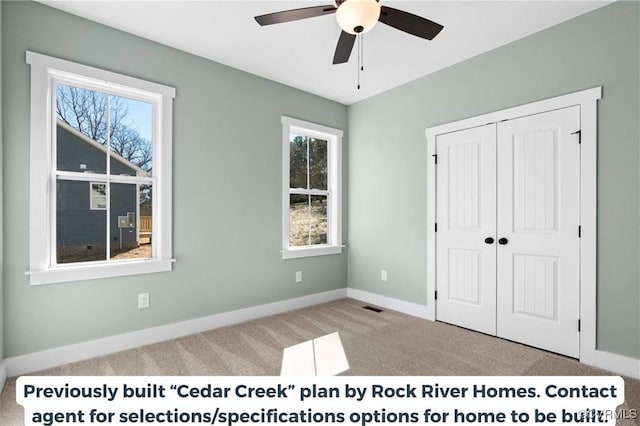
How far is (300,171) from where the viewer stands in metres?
4.12

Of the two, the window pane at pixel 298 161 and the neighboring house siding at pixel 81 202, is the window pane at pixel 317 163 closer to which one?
the window pane at pixel 298 161

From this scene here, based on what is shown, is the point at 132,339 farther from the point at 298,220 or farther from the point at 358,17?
the point at 358,17

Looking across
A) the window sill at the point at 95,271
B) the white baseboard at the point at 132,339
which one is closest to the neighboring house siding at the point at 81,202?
the window sill at the point at 95,271

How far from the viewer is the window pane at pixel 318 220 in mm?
4270

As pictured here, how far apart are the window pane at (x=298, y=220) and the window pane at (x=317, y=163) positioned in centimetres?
27

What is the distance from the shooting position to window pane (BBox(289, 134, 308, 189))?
402cm

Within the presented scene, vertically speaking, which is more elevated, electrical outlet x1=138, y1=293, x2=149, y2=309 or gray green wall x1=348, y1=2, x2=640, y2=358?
gray green wall x1=348, y1=2, x2=640, y2=358

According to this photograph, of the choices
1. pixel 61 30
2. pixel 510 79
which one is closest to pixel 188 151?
pixel 61 30

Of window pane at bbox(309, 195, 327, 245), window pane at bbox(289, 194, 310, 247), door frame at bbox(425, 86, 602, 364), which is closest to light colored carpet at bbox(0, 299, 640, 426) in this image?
door frame at bbox(425, 86, 602, 364)

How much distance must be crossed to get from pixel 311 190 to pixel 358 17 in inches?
103

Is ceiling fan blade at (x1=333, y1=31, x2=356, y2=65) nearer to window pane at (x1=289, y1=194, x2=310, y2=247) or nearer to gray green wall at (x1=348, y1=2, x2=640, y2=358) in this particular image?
gray green wall at (x1=348, y1=2, x2=640, y2=358)

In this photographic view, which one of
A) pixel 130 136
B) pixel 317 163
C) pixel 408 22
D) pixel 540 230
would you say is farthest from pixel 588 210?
pixel 130 136

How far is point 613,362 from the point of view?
2.37 meters

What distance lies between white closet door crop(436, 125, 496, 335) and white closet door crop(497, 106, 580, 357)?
93 mm
